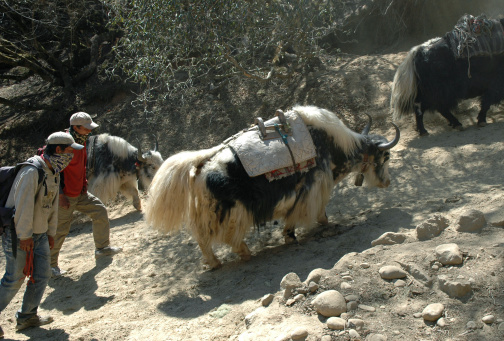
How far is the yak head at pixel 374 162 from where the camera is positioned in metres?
4.80

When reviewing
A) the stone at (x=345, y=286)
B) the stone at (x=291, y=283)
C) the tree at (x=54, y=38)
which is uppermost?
the tree at (x=54, y=38)

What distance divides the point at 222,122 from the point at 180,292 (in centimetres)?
494

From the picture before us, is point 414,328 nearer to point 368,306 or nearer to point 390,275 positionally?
point 368,306

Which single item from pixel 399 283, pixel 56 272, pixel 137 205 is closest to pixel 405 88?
pixel 137 205

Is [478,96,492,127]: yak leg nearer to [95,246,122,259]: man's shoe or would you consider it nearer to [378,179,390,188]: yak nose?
[378,179,390,188]: yak nose

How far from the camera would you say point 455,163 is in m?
5.36

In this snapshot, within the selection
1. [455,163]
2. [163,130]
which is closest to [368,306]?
[455,163]

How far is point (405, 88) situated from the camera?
6.55 metres

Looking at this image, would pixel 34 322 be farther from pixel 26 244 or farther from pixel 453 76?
pixel 453 76

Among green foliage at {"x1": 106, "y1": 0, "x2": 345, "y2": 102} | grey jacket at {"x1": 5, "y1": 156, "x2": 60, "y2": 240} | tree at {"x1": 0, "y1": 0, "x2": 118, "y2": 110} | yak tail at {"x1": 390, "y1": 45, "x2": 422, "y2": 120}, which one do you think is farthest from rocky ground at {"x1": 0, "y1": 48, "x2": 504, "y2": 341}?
tree at {"x1": 0, "y1": 0, "x2": 118, "y2": 110}

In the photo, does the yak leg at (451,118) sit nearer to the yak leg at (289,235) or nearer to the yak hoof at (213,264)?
the yak leg at (289,235)

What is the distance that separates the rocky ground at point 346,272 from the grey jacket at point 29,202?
0.81 metres

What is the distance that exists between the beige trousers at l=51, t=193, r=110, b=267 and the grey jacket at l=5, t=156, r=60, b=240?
1212mm

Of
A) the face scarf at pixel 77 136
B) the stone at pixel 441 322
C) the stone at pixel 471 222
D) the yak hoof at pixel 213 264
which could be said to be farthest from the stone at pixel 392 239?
the face scarf at pixel 77 136
